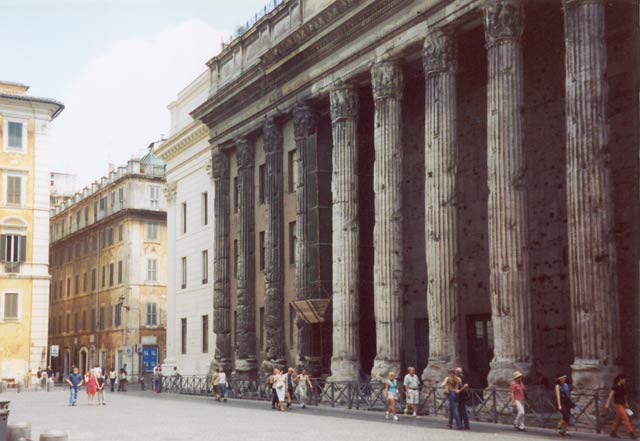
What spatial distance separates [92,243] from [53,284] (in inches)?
509

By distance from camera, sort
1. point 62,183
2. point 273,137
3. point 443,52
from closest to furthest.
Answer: point 443,52 < point 273,137 < point 62,183

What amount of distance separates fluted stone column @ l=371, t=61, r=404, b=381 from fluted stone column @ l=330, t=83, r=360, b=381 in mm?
1816

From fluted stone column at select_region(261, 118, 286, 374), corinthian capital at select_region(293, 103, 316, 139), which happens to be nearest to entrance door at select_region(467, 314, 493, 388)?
fluted stone column at select_region(261, 118, 286, 374)

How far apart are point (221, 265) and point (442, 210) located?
747 inches

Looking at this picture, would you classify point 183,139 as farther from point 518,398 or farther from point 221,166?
point 518,398

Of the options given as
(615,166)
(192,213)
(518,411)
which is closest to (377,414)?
(518,411)

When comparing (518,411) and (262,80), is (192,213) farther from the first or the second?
(518,411)

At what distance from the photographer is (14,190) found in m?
56.8

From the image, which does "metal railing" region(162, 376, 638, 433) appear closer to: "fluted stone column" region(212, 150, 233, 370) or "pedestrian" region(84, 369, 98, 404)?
"fluted stone column" region(212, 150, 233, 370)

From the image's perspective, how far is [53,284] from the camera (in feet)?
293

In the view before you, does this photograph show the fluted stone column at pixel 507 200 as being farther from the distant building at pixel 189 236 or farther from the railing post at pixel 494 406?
the distant building at pixel 189 236

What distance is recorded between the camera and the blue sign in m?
69.1

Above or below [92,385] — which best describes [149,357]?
above

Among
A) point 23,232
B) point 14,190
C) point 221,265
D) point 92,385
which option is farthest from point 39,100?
point 92,385
